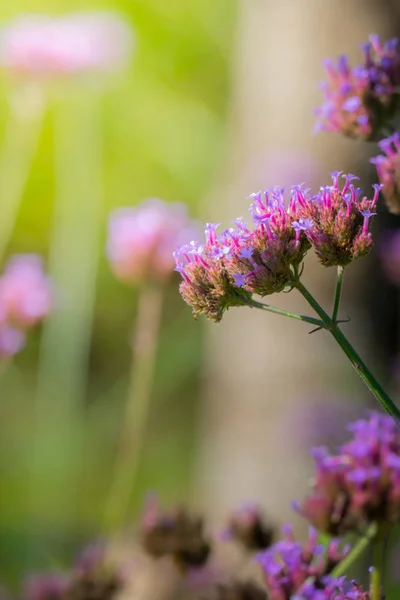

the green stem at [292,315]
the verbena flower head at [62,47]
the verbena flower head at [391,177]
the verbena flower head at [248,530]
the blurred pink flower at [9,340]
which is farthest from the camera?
the verbena flower head at [62,47]

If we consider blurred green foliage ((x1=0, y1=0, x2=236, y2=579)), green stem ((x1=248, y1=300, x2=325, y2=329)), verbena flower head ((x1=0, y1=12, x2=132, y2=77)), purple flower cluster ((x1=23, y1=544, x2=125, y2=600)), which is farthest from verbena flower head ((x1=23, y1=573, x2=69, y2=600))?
blurred green foliage ((x1=0, y1=0, x2=236, y2=579))

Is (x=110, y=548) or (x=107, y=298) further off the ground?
(x=107, y=298)

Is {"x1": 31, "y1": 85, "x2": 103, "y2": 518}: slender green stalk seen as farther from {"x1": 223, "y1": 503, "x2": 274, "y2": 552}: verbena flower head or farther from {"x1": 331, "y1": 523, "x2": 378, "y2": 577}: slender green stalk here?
{"x1": 331, "y1": 523, "x2": 378, "y2": 577}: slender green stalk

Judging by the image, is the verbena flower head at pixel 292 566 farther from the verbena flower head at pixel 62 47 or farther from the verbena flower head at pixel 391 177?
the verbena flower head at pixel 62 47

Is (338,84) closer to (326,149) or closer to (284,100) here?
(326,149)

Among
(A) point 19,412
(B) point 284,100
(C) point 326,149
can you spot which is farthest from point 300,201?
(A) point 19,412

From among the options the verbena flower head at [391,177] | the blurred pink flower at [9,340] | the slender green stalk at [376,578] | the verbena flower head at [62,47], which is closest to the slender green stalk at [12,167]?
the verbena flower head at [62,47]

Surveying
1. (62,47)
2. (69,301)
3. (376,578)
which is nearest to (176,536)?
(376,578)
